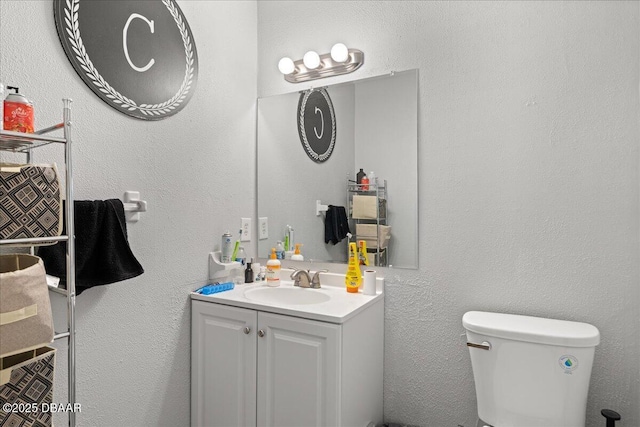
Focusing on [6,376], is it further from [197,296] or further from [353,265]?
[353,265]

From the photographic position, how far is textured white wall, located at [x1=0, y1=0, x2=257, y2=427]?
1.27 meters

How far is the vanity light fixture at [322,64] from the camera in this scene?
186cm

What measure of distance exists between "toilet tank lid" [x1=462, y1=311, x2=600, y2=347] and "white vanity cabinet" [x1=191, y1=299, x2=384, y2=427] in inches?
18.0

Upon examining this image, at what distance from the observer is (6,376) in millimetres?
879

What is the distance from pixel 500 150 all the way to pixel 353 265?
31.9 inches

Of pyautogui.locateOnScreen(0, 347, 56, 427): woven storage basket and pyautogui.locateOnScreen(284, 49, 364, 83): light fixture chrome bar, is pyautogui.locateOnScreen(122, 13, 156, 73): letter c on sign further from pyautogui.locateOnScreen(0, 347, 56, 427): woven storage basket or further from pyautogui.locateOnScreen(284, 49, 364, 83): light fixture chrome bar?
pyautogui.locateOnScreen(0, 347, 56, 427): woven storage basket

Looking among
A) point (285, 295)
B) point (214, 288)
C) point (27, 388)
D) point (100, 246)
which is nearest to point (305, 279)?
point (285, 295)

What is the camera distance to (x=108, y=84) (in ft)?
4.67

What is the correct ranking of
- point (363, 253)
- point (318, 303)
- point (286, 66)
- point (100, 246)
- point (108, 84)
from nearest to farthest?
point (100, 246)
point (108, 84)
point (318, 303)
point (363, 253)
point (286, 66)

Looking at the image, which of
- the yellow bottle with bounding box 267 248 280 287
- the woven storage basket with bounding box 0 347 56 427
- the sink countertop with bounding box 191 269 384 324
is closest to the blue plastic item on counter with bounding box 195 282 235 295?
the sink countertop with bounding box 191 269 384 324

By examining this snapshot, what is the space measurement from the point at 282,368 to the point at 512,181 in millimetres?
1197

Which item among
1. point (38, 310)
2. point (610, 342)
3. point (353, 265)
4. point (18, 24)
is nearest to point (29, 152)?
point (18, 24)

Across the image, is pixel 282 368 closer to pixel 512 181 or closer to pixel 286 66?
pixel 512 181

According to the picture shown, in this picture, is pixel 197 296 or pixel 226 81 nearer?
pixel 197 296
